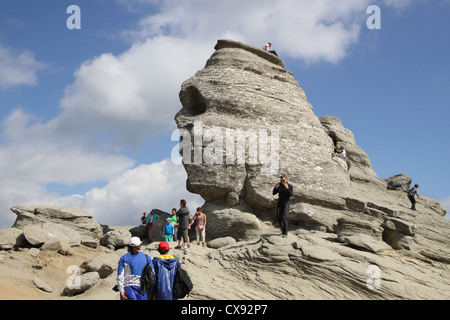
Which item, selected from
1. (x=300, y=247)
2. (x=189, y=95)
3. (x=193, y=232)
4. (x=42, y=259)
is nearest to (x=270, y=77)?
(x=189, y=95)

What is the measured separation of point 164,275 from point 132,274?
77cm

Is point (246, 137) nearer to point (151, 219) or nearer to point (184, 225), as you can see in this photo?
point (184, 225)

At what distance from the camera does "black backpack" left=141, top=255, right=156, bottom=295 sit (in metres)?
7.46

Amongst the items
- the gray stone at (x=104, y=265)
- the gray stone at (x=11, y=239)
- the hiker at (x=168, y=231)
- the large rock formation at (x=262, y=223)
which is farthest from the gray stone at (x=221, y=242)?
the gray stone at (x=11, y=239)

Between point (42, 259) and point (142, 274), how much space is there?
10.1m

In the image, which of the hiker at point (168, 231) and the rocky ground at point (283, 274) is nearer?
the rocky ground at point (283, 274)

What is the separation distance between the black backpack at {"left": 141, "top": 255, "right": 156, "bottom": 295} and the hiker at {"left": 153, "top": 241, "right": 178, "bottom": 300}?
128 millimetres

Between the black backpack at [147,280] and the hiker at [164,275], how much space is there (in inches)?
5.0

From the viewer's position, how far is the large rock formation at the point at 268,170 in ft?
53.6

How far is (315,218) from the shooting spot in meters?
16.2

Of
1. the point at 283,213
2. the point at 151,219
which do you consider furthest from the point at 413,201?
the point at 151,219

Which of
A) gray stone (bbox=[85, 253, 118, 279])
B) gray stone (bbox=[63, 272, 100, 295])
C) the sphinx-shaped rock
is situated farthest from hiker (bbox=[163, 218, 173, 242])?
gray stone (bbox=[63, 272, 100, 295])

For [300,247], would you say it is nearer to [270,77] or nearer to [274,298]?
[274,298]

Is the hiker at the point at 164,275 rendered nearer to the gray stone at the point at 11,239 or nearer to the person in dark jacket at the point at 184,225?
the person in dark jacket at the point at 184,225
